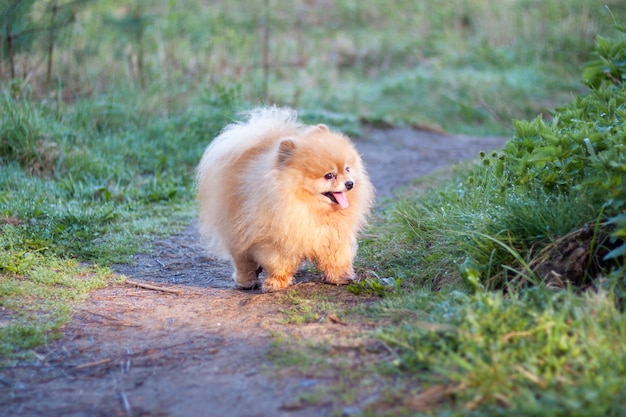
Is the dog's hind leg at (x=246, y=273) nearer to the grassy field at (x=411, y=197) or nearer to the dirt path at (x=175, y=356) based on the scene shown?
the dirt path at (x=175, y=356)

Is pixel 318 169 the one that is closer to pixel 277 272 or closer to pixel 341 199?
pixel 341 199

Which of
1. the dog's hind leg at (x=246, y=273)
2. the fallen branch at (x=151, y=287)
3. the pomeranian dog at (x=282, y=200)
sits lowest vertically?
the fallen branch at (x=151, y=287)

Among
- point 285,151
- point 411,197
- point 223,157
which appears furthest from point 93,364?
point 411,197

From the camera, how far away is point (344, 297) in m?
4.50

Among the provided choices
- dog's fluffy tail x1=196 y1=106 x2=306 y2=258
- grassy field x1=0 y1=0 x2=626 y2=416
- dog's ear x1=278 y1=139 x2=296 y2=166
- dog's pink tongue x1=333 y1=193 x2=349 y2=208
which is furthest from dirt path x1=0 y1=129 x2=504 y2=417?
dog's ear x1=278 y1=139 x2=296 y2=166

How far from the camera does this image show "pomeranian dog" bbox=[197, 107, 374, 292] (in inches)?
174

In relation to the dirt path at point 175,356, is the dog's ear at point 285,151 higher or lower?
higher

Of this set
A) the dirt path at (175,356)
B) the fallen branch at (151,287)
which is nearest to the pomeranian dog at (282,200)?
the dirt path at (175,356)

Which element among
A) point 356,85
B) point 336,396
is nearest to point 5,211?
point 336,396

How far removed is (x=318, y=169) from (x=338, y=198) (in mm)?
241

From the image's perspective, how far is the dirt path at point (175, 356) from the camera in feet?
10.3

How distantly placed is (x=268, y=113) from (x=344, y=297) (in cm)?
154

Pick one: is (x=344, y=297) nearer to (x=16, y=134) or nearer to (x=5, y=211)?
(x=5, y=211)

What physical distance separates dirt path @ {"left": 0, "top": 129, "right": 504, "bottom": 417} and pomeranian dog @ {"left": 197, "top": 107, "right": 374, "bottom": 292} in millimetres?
217
